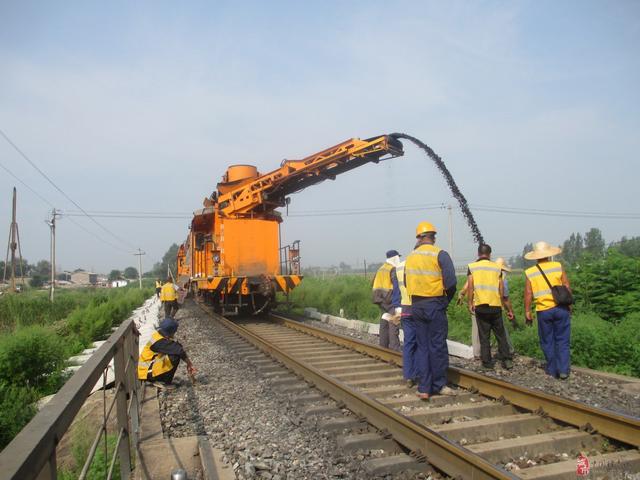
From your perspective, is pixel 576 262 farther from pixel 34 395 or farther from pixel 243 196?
pixel 34 395

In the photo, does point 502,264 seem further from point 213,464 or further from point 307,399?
point 213,464

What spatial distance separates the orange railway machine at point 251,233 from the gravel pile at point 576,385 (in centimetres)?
615

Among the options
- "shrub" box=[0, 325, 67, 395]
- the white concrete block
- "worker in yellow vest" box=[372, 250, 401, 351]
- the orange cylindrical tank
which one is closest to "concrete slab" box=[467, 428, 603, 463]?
"worker in yellow vest" box=[372, 250, 401, 351]

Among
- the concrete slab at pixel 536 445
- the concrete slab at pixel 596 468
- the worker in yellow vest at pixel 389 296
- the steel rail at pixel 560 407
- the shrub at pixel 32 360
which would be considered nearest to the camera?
the concrete slab at pixel 596 468

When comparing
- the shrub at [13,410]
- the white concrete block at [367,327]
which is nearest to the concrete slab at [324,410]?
the white concrete block at [367,327]

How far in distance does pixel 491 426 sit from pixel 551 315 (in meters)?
2.57

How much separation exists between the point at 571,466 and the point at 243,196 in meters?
10.8

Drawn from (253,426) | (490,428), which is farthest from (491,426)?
(253,426)

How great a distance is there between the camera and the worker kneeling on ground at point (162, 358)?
20.6 ft

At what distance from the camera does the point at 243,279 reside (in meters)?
12.7

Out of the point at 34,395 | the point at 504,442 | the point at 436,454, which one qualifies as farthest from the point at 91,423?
the point at 504,442

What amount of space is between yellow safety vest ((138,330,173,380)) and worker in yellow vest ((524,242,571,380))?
195 inches

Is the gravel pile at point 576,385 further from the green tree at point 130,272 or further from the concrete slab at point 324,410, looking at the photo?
the green tree at point 130,272

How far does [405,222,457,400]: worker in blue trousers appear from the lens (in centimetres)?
543
